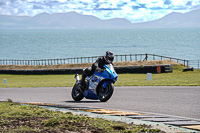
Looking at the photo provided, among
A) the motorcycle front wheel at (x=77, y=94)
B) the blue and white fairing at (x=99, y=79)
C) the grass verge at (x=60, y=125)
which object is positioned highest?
the blue and white fairing at (x=99, y=79)

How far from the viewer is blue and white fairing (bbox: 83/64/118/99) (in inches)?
450

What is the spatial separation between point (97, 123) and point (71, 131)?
77cm

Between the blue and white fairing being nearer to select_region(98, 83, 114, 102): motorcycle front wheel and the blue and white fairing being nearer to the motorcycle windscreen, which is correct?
the motorcycle windscreen

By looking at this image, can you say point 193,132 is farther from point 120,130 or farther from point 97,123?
point 97,123

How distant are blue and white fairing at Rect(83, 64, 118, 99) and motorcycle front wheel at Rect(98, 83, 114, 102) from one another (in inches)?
5.3

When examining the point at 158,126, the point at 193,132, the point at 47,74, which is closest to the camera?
the point at 193,132

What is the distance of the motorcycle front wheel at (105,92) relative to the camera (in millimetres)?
11508

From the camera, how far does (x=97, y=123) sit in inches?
285

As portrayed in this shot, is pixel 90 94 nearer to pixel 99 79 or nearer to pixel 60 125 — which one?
pixel 99 79

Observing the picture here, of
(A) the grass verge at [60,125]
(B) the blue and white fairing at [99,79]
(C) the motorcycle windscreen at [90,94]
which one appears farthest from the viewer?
(C) the motorcycle windscreen at [90,94]

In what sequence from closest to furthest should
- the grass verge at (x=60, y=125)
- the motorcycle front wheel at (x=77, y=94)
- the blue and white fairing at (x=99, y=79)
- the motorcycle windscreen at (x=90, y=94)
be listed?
the grass verge at (x=60, y=125), the blue and white fairing at (x=99, y=79), the motorcycle windscreen at (x=90, y=94), the motorcycle front wheel at (x=77, y=94)

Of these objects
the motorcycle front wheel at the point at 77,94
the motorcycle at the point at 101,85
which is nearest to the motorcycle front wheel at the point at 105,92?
the motorcycle at the point at 101,85

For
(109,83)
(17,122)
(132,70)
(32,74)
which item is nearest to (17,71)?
(32,74)

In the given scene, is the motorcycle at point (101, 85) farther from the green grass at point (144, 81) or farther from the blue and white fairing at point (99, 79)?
the green grass at point (144, 81)
